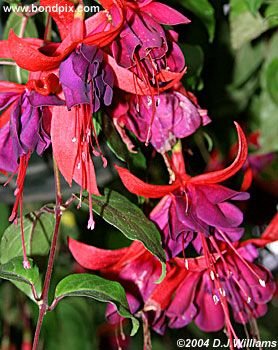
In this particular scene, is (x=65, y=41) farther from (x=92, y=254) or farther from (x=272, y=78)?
(x=272, y=78)

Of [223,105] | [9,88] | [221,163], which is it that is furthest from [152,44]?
[223,105]

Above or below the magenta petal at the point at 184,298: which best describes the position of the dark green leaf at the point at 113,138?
above

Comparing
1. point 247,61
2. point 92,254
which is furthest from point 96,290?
point 247,61

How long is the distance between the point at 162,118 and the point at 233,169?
0.08 metres

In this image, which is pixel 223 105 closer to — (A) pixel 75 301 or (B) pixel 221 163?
(B) pixel 221 163

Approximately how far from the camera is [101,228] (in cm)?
99

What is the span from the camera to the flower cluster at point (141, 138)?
49 centimetres

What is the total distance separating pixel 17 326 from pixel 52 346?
0.09 meters

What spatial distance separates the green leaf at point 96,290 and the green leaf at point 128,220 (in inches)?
1.6

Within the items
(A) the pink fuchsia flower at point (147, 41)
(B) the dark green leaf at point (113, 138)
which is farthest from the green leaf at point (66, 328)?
(A) the pink fuchsia flower at point (147, 41)

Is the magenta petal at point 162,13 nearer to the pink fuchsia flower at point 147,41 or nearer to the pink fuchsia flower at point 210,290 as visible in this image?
the pink fuchsia flower at point 147,41

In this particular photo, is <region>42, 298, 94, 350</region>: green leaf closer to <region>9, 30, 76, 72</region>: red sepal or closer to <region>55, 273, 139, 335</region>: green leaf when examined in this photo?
<region>55, 273, 139, 335</region>: green leaf

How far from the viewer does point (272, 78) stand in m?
0.90

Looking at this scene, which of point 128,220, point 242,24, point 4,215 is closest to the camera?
point 128,220
